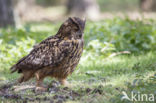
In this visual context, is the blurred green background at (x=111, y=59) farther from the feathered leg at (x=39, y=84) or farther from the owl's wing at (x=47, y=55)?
the owl's wing at (x=47, y=55)

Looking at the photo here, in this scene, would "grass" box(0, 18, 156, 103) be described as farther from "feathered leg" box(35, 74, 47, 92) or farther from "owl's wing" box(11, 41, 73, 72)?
"owl's wing" box(11, 41, 73, 72)

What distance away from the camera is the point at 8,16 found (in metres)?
13.1

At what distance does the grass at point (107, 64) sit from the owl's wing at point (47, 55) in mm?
451

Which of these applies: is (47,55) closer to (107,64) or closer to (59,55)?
(59,55)

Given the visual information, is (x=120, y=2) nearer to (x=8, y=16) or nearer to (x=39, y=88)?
(x=8, y=16)

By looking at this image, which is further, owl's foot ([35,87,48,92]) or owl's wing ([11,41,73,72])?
owl's foot ([35,87,48,92])

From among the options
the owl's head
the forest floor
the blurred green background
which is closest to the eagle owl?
the owl's head

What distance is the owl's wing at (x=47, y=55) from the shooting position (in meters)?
4.96

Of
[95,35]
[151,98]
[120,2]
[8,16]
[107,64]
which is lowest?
[151,98]

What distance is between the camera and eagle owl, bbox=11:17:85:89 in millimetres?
4977

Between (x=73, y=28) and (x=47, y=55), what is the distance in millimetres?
597

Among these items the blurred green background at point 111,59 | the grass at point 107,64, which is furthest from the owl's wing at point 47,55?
the blurred green background at point 111,59

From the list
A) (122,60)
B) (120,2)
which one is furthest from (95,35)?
(120,2)

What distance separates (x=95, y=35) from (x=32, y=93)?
12.6 feet
